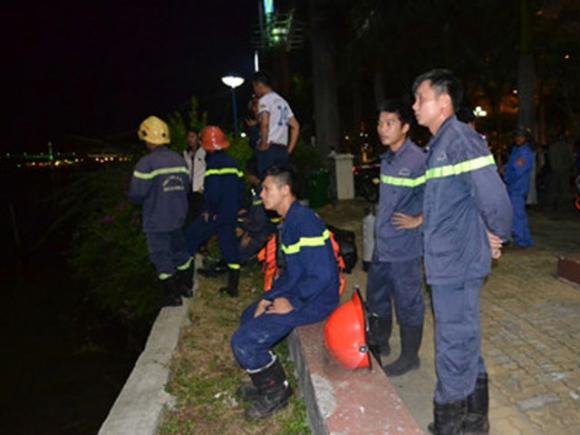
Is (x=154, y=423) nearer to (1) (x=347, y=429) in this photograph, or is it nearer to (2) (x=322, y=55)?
(1) (x=347, y=429)

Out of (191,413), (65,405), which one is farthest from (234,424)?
→ (65,405)

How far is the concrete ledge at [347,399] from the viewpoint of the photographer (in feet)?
8.79

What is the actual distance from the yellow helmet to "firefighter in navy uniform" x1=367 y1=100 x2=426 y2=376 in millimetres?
2781

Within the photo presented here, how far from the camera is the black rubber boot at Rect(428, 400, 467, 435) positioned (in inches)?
122

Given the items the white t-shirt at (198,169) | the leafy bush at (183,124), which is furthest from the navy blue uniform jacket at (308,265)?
the leafy bush at (183,124)

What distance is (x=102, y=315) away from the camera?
11.1 m

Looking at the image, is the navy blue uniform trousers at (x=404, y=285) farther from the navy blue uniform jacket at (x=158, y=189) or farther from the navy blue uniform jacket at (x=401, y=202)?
the navy blue uniform jacket at (x=158, y=189)

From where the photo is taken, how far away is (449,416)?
10.2 ft

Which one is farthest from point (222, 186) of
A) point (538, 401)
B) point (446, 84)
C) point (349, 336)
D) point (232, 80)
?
point (232, 80)

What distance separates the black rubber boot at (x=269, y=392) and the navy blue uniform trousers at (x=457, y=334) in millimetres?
1210

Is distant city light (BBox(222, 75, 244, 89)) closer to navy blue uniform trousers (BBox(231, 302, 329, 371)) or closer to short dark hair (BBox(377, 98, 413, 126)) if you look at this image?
short dark hair (BBox(377, 98, 413, 126))

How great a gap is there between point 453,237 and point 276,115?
3.95 metres

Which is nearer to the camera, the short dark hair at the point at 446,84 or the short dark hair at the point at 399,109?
the short dark hair at the point at 446,84

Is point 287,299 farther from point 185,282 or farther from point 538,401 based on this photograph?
point 185,282
